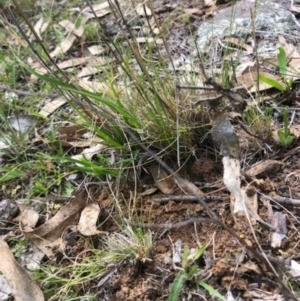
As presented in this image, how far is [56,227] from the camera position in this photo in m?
1.52

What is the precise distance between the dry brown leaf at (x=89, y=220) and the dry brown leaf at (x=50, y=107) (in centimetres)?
52

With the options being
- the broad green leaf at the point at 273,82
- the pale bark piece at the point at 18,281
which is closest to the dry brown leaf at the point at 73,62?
the broad green leaf at the point at 273,82

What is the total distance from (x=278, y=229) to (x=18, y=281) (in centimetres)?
69

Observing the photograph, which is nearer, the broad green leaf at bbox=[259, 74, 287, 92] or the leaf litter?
the leaf litter

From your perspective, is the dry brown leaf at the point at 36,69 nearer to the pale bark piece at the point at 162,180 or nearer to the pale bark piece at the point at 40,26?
the pale bark piece at the point at 40,26

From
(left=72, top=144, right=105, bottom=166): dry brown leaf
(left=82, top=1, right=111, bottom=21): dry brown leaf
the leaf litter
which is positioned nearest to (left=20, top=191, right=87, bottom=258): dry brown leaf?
the leaf litter

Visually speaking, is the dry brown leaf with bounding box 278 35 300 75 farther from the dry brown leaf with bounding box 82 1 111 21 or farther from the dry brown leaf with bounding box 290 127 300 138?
the dry brown leaf with bounding box 82 1 111 21

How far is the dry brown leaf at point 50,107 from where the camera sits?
1.91m

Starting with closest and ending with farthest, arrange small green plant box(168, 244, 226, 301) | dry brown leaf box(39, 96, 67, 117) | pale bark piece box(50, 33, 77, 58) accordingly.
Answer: small green plant box(168, 244, 226, 301), dry brown leaf box(39, 96, 67, 117), pale bark piece box(50, 33, 77, 58)

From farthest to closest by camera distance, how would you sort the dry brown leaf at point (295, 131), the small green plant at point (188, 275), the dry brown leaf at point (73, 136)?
1. the dry brown leaf at point (73, 136)
2. the dry brown leaf at point (295, 131)
3. the small green plant at point (188, 275)

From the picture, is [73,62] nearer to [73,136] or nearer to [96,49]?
[96,49]

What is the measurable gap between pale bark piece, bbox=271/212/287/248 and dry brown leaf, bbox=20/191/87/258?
1.87 feet

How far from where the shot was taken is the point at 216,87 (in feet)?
3.73

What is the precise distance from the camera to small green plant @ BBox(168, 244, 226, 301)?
3.87 feet
